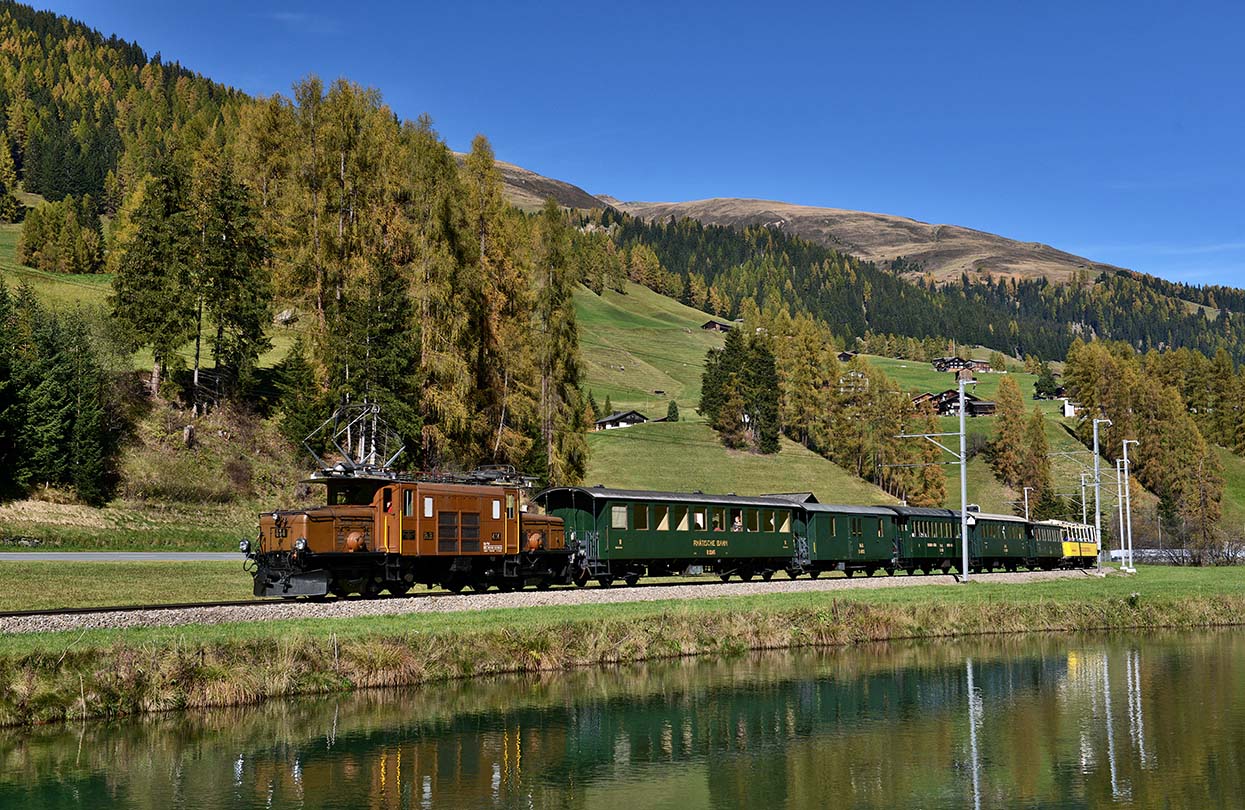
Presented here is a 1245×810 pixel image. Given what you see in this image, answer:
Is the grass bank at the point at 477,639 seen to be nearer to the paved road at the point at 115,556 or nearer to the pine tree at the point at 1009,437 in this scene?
the paved road at the point at 115,556

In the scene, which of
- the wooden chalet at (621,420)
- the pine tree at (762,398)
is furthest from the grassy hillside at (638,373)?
the pine tree at (762,398)

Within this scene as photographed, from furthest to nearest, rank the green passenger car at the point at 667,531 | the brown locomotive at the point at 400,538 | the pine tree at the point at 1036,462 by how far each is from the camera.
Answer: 1. the pine tree at the point at 1036,462
2. the green passenger car at the point at 667,531
3. the brown locomotive at the point at 400,538

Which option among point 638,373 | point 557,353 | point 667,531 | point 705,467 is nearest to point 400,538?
point 667,531

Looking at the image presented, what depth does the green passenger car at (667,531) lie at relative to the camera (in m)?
38.0

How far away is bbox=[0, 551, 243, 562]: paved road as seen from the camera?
3525cm

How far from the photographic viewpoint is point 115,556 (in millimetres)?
37594

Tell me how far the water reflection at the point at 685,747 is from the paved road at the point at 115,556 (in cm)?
1830

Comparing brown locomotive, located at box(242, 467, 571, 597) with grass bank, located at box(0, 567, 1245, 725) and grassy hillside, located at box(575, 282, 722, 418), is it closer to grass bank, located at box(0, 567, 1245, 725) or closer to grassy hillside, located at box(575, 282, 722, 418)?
grass bank, located at box(0, 567, 1245, 725)

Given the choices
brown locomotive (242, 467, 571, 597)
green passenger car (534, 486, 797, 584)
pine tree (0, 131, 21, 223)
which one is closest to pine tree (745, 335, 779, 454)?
green passenger car (534, 486, 797, 584)

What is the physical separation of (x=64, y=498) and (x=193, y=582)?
48.2 feet

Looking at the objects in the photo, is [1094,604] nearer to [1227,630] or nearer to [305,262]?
[1227,630]

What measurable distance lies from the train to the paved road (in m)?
5.93

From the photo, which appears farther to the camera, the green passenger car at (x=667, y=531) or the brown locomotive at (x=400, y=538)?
the green passenger car at (x=667, y=531)

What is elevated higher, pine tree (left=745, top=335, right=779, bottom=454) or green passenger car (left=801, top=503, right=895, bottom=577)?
pine tree (left=745, top=335, right=779, bottom=454)
